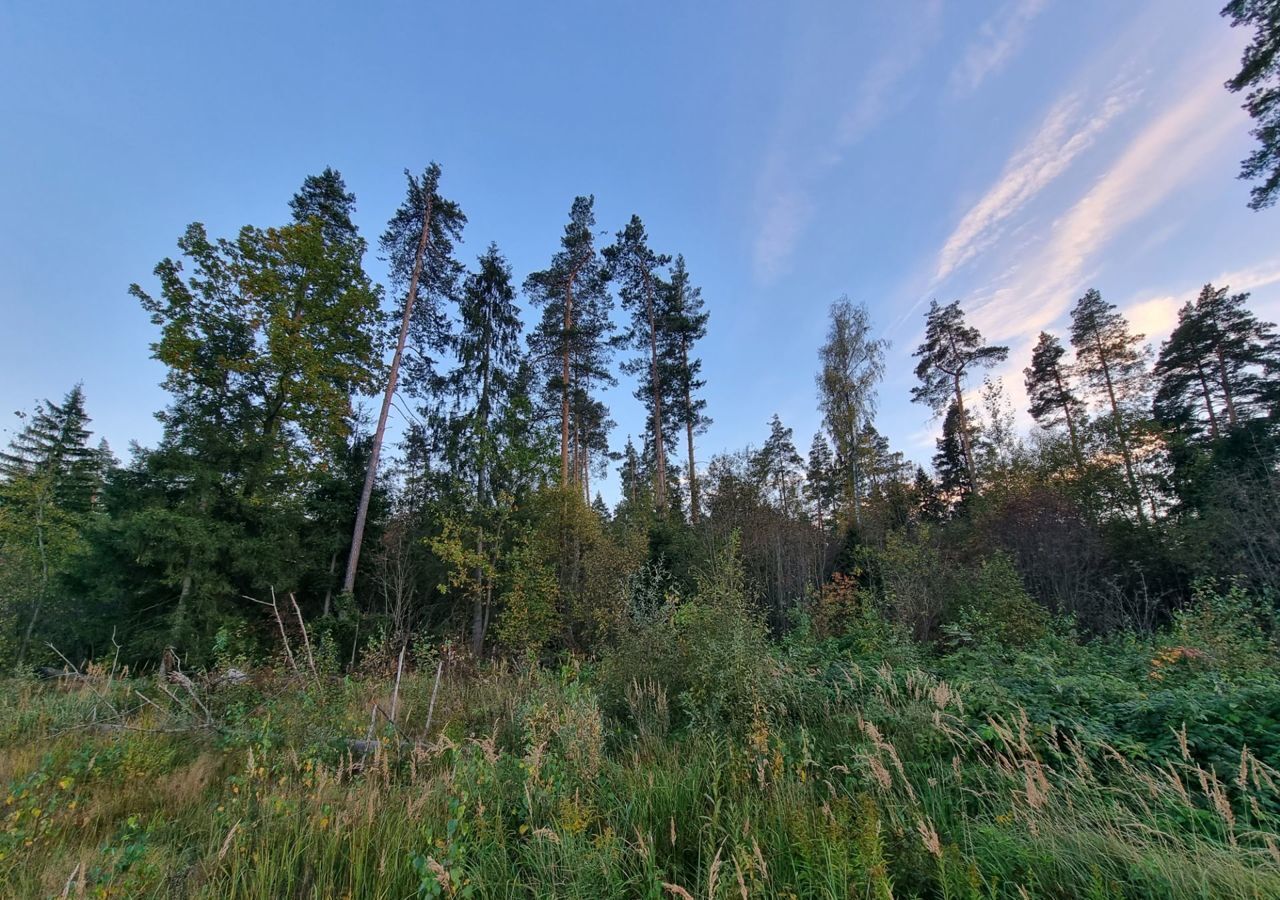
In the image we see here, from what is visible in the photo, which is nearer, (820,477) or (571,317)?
(571,317)

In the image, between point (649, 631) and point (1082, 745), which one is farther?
point (649, 631)

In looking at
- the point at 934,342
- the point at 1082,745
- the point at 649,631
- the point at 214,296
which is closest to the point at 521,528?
the point at 649,631

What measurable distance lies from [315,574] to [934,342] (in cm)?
2679

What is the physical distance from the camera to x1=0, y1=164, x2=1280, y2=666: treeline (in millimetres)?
10859

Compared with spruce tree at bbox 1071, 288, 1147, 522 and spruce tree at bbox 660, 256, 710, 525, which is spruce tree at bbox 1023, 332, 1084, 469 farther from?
spruce tree at bbox 660, 256, 710, 525

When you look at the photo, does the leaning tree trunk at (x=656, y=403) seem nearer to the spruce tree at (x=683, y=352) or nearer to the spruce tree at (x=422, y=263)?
the spruce tree at (x=683, y=352)

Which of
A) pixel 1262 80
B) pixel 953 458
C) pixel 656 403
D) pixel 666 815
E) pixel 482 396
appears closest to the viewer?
pixel 666 815

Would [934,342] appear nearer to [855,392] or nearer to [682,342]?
[855,392]

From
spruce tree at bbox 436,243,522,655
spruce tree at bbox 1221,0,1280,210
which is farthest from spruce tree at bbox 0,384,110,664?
spruce tree at bbox 1221,0,1280,210

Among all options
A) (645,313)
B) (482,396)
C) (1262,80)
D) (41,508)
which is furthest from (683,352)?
(41,508)

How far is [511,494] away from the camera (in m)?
13.1

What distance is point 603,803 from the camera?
9.32ft

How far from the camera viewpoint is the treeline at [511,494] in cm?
1086

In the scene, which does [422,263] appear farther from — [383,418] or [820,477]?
[820,477]
